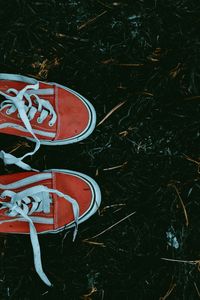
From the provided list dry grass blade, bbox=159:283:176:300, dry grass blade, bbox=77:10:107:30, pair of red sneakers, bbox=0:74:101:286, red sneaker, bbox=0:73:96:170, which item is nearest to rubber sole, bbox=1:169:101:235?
pair of red sneakers, bbox=0:74:101:286

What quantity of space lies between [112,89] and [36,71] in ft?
0.84

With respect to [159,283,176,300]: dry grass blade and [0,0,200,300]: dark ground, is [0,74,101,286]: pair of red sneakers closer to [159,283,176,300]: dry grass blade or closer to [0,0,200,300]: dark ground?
Answer: [0,0,200,300]: dark ground

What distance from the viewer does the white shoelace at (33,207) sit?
153 centimetres

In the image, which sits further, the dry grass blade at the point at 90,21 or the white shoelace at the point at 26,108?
the dry grass blade at the point at 90,21

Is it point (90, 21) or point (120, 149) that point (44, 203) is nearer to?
point (120, 149)

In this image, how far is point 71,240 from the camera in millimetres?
1646

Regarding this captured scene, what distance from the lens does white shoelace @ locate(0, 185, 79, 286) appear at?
153cm

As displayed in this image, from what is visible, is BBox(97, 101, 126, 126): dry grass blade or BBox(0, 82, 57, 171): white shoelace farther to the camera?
BBox(97, 101, 126, 126): dry grass blade

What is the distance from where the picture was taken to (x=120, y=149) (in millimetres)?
1641

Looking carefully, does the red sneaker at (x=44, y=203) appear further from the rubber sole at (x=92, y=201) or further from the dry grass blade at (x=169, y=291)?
the dry grass blade at (x=169, y=291)

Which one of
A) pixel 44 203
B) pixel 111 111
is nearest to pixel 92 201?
pixel 44 203

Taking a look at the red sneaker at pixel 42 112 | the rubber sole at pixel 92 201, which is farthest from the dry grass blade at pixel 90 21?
the rubber sole at pixel 92 201

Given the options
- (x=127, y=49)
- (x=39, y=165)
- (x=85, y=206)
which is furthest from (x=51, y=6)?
(x=85, y=206)

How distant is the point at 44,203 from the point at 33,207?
0.12 ft
